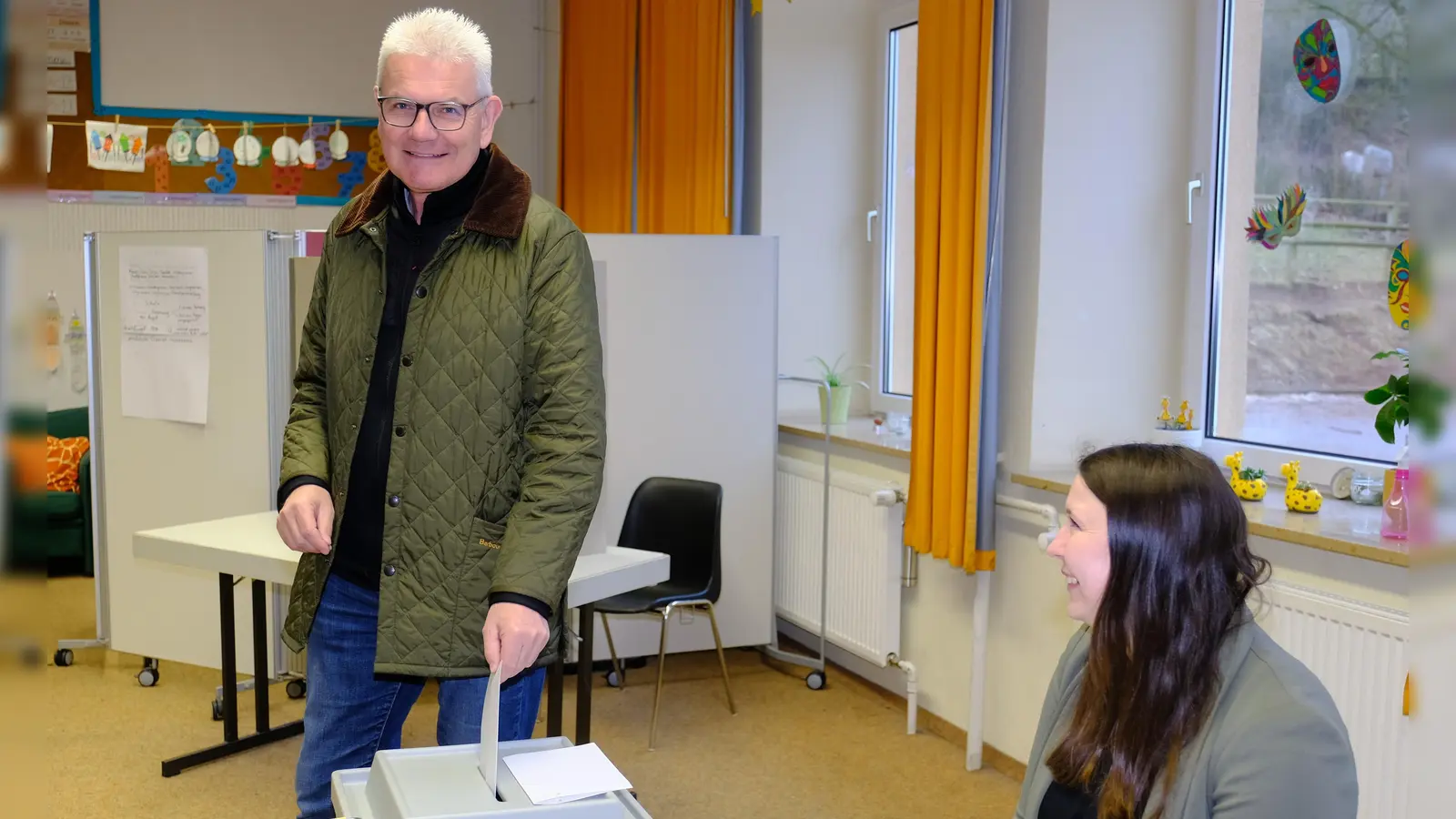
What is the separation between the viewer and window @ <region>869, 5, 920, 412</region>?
441 centimetres

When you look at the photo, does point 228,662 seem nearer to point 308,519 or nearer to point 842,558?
point 842,558

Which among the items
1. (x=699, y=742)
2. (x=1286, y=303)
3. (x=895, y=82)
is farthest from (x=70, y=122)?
(x=1286, y=303)

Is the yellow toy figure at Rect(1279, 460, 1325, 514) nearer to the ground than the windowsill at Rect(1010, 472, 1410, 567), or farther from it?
farther from it

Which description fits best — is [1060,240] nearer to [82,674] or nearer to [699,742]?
[699,742]

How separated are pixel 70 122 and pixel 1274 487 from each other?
5.78 m

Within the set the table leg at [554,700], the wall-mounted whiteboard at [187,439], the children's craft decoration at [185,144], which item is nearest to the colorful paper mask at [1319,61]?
the table leg at [554,700]

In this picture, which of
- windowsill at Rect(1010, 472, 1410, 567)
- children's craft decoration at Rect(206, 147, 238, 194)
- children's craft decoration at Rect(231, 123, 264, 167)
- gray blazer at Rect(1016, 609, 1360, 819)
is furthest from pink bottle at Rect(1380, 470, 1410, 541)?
children's craft decoration at Rect(206, 147, 238, 194)

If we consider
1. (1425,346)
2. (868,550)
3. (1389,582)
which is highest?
(1425,346)

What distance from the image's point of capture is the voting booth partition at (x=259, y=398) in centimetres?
367

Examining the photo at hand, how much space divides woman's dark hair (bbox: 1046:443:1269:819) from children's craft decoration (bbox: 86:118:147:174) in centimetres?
585

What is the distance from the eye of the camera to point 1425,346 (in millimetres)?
279

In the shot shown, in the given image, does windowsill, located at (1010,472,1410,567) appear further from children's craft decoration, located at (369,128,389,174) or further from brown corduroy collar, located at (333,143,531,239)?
children's craft decoration, located at (369,128,389,174)

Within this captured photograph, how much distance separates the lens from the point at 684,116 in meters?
4.64

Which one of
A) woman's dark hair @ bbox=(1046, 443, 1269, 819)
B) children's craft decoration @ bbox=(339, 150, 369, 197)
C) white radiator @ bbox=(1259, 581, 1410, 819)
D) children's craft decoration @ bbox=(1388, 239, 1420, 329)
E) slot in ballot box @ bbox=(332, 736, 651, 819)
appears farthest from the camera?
children's craft decoration @ bbox=(339, 150, 369, 197)
